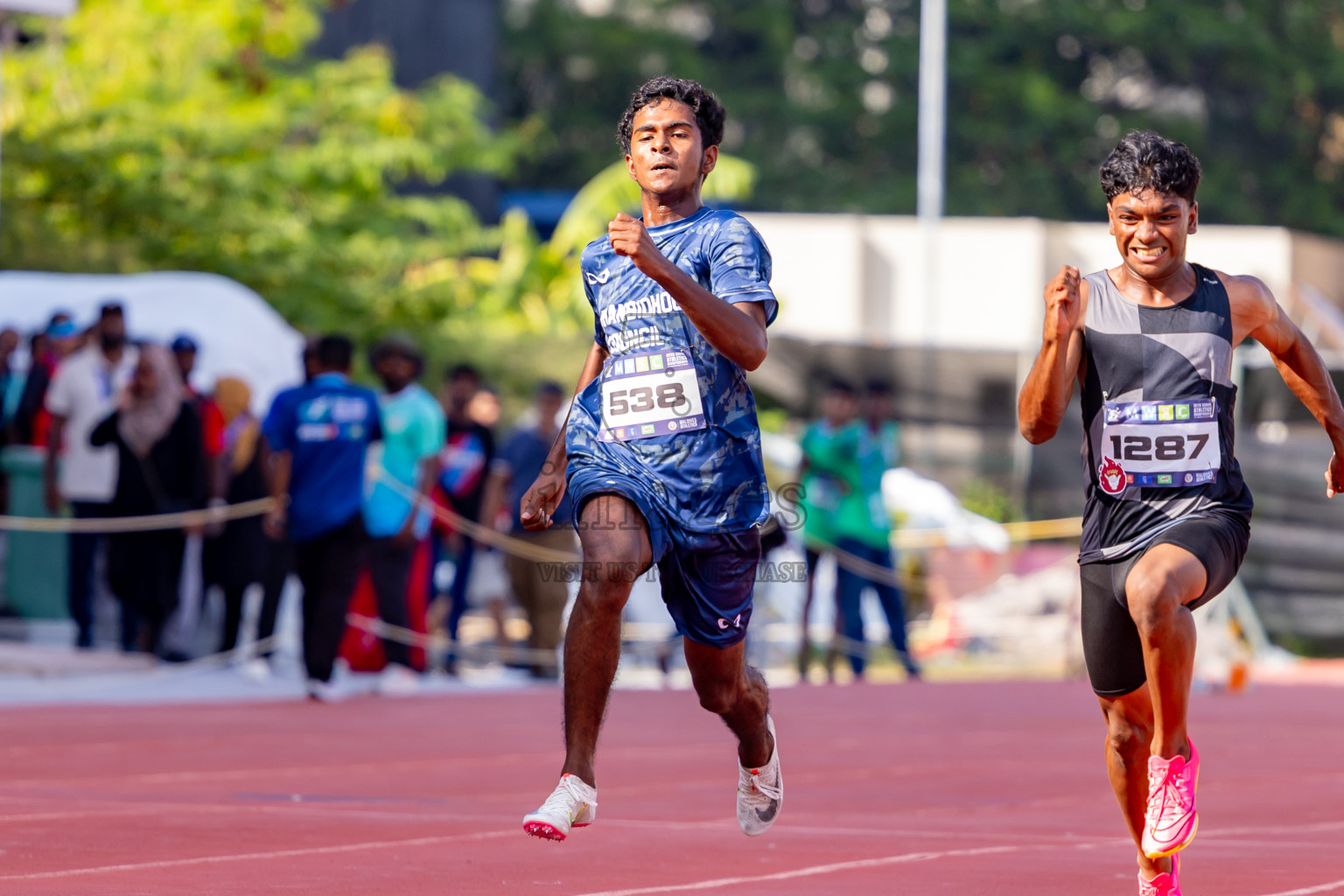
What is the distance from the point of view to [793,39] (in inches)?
1844

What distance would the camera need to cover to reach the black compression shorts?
5297 mm

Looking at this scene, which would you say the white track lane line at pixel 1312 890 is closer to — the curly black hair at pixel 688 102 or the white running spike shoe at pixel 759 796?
the white running spike shoe at pixel 759 796

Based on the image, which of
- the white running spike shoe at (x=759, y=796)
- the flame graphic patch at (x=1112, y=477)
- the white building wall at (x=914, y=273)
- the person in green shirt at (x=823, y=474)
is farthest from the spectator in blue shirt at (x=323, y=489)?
the white building wall at (x=914, y=273)

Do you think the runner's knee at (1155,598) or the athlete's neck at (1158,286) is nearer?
the runner's knee at (1155,598)

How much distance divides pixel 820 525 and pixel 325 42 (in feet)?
87.1

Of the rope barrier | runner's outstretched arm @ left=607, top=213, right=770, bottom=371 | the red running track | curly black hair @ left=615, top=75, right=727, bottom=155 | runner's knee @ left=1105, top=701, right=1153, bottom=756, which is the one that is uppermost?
curly black hair @ left=615, top=75, right=727, bottom=155

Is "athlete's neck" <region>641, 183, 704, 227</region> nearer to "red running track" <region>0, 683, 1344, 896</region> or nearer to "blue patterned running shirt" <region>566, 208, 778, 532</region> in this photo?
"blue patterned running shirt" <region>566, 208, 778, 532</region>

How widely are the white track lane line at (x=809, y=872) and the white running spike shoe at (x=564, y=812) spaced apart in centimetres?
24

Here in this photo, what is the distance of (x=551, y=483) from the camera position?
235 inches

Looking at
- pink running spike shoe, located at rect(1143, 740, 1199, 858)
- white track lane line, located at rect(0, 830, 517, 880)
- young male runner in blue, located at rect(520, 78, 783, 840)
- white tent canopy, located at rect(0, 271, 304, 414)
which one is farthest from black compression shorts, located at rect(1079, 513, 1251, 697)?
white tent canopy, located at rect(0, 271, 304, 414)

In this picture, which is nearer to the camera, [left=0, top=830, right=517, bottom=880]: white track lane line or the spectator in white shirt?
[left=0, top=830, right=517, bottom=880]: white track lane line

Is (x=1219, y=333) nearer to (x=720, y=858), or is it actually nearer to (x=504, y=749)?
(x=720, y=858)

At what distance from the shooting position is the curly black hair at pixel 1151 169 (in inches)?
215

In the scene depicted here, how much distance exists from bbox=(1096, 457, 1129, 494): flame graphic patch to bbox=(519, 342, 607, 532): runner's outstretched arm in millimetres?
1396
